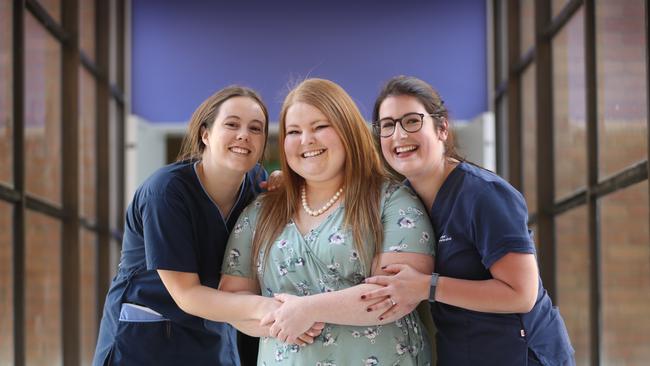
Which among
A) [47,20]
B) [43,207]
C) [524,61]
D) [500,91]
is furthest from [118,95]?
[524,61]

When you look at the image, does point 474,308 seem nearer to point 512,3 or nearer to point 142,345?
point 142,345

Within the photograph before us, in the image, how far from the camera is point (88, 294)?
5.61 meters

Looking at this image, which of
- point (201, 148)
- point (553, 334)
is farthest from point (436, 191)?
point (201, 148)

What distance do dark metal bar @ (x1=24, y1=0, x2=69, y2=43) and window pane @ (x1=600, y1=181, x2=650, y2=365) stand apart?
2548 millimetres

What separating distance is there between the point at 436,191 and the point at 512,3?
3.77m

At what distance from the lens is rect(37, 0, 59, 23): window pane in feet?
14.9

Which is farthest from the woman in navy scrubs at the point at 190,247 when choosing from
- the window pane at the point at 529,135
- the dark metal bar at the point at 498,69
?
the dark metal bar at the point at 498,69

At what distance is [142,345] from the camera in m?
2.68

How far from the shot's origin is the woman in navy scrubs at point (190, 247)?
8.04 feet

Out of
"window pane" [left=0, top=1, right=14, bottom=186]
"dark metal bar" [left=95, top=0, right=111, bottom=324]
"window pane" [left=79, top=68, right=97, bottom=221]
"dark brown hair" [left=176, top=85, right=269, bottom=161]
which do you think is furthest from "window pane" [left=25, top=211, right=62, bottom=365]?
"dark brown hair" [left=176, top=85, right=269, bottom=161]

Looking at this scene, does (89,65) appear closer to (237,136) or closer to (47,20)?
(47,20)

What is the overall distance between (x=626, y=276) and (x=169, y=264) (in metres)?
1.74

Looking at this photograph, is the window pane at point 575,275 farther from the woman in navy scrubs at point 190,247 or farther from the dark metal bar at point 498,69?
the woman in navy scrubs at point 190,247

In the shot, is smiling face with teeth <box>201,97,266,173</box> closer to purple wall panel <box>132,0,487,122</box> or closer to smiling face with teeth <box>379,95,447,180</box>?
smiling face with teeth <box>379,95,447,180</box>
